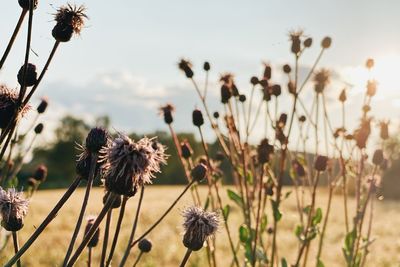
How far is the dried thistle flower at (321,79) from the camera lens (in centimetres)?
430

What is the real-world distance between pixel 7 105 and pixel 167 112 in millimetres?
2218

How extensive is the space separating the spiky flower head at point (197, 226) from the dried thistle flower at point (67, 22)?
0.81 meters

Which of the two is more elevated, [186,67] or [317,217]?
[186,67]

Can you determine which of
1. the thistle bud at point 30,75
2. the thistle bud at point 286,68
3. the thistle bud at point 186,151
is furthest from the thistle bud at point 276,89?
the thistle bud at point 30,75

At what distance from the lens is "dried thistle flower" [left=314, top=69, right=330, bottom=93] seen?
4.30 m

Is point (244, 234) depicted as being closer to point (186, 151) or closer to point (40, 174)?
point (186, 151)

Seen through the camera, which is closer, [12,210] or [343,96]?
[12,210]

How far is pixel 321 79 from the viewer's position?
4.32 m

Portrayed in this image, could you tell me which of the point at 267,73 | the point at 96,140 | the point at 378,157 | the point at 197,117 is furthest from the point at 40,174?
the point at 96,140

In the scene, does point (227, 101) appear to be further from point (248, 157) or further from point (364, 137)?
point (364, 137)

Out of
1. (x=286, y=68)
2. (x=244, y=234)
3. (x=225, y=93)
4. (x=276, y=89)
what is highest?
(x=286, y=68)

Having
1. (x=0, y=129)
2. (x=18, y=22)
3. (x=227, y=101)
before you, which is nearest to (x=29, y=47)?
(x=18, y=22)

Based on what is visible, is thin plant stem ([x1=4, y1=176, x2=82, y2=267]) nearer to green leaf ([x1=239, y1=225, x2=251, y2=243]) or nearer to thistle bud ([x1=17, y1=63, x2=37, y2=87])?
thistle bud ([x1=17, y1=63, x2=37, y2=87])

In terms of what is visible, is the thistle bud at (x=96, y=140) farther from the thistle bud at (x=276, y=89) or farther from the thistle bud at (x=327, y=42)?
the thistle bud at (x=327, y=42)
